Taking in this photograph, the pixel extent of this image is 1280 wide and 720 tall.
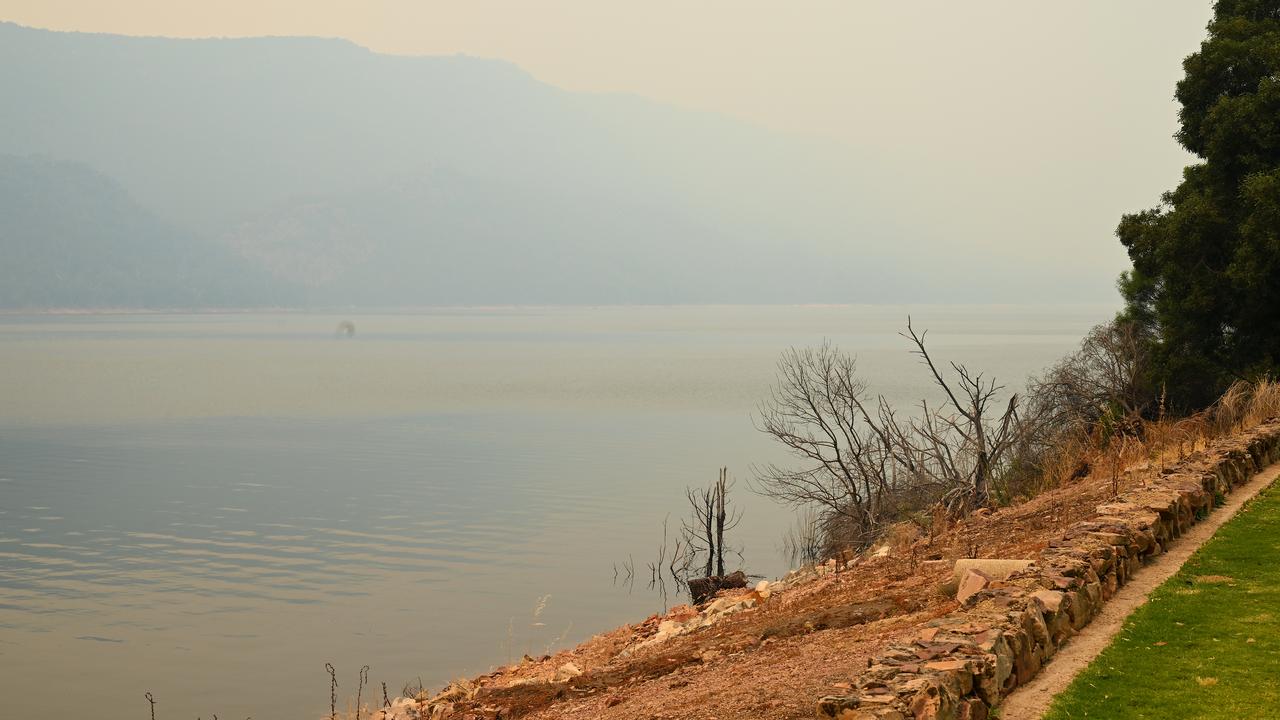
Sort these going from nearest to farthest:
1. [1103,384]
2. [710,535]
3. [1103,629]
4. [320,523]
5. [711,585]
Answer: [1103,629] < [711,585] < [710,535] < [320,523] < [1103,384]

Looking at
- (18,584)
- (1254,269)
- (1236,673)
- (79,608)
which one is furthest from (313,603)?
(1254,269)

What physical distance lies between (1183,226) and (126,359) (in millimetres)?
102245

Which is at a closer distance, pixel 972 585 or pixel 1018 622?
pixel 1018 622

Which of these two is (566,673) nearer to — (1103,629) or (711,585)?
(1103,629)

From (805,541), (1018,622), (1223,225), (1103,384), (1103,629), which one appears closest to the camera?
(1018,622)

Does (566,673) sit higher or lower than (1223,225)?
lower

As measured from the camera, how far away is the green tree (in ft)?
90.9

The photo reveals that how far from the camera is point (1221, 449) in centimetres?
1814

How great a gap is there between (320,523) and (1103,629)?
26.1 meters

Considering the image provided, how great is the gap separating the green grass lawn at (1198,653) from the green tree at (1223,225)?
17143mm

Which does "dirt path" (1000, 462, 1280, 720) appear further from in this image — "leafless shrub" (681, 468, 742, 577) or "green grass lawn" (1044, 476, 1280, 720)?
"leafless shrub" (681, 468, 742, 577)

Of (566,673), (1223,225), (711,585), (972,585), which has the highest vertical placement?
(1223,225)

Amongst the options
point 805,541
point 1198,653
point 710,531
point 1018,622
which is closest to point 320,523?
point 710,531

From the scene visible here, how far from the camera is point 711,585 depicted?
78.1ft
